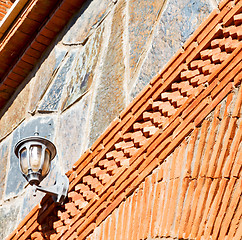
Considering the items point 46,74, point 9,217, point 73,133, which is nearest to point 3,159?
point 9,217

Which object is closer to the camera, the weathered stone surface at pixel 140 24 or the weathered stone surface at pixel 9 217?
the weathered stone surface at pixel 140 24

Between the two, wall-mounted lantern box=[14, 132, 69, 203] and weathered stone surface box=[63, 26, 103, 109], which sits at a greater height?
weathered stone surface box=[63, 26, 103, 109]

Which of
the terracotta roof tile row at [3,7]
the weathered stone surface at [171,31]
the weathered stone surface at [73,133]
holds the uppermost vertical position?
the terracotta roof tile row at [3,7]

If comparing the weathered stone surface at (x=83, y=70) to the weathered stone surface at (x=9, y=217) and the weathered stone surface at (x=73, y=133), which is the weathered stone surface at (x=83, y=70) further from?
the weathered stone surface at (x=9, y=217)

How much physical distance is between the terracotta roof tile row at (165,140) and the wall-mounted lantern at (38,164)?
0.07 m

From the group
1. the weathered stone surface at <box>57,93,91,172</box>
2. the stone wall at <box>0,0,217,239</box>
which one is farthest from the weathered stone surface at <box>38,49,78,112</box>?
the weathered stone surface at <box>57,93,91,172</box>

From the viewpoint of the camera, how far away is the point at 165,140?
330 cm

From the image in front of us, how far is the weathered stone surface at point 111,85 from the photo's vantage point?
13.5 feet

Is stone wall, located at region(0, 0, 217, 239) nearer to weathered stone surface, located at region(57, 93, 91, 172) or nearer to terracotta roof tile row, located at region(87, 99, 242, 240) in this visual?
weathered stone surface, located at region(57, 93, 91, 172)

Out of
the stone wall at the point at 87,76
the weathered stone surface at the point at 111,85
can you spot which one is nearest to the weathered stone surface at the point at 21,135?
the stone wall at the point at 87,76

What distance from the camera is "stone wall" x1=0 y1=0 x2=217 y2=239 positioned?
3.91 m

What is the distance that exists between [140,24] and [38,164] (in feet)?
3.94

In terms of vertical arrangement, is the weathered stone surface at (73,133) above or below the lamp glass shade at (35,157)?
above

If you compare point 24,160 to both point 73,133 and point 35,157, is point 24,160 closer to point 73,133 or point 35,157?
point 35,157
